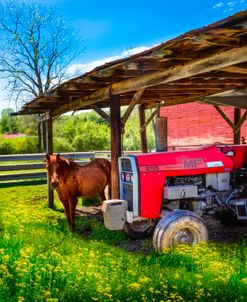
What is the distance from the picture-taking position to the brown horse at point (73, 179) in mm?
9000

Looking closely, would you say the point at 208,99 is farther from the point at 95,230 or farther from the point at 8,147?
the point at 8,147

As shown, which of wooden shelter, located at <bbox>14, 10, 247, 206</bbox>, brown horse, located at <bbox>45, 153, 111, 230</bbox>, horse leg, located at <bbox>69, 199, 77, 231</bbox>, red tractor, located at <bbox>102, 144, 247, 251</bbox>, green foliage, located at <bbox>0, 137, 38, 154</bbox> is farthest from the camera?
green foliage, located at <bbox>0, 137, 38, 154</bbox>

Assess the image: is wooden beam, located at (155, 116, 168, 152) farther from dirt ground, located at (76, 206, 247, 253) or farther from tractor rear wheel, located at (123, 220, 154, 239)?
dirt ground, located at (76, 206, 247, 253)

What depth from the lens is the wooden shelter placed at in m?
5.29

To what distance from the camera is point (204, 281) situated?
465 cm

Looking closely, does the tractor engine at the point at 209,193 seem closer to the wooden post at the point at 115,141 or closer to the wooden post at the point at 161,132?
the wooden post at the point at 161,132

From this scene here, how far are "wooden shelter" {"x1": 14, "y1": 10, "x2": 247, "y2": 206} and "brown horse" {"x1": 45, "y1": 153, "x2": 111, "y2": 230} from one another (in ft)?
4.22

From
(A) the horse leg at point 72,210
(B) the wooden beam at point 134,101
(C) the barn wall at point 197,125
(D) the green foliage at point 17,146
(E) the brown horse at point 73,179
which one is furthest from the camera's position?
(D) the green foliage at point 17,146

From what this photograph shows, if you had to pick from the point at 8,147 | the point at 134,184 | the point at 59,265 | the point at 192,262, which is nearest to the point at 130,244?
the point at 134,184

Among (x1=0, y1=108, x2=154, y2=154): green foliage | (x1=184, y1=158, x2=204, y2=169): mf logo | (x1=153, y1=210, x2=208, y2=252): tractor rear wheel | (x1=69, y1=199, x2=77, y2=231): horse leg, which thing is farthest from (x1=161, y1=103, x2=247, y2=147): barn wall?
(x1=153, y1=210, x2=208, y2=252): tractor rear wheel

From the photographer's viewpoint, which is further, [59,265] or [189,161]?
[189,161]

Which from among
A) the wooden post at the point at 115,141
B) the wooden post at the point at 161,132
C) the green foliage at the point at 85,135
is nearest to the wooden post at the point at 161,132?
the wooden post at the point at 161,132

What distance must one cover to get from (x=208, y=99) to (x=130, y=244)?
Answer: 5867mm

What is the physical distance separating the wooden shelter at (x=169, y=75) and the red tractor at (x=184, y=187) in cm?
129
